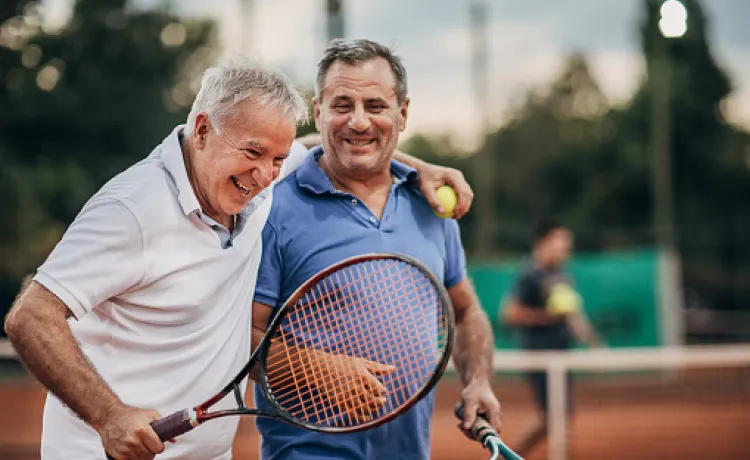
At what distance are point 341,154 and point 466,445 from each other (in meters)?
6.63

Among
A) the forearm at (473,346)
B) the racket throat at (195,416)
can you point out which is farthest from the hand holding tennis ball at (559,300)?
the racket throat at (195,416)

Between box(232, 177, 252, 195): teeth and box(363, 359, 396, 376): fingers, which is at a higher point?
box(232, 177, 252, 195): teeth

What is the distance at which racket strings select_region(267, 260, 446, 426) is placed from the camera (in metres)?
2.70

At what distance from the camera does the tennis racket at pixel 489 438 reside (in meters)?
2.70

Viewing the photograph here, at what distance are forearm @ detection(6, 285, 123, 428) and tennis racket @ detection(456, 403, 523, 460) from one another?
1.01 metres

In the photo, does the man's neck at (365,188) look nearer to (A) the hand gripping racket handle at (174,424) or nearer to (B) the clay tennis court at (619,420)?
(A) the hand gripping racket handle at (174,424)

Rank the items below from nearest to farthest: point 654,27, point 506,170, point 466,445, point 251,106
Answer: point 251,106 → point 466,445 → point 654,27 → point 506,170

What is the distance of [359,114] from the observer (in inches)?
116

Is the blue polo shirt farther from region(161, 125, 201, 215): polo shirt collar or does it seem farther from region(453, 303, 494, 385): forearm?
region(161, 125, 201, 215): polo shirt collar

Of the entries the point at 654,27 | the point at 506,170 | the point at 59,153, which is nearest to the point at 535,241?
the point at 59,153

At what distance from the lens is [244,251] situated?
2.71 metres

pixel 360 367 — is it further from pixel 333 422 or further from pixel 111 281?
pixel 111 281

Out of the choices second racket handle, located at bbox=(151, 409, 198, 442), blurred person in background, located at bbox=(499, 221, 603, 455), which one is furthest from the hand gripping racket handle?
blurred person in background, located at bbox=(499, 221, 603, 455)

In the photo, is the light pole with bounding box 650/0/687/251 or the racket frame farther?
the light pole with bounding box 650/0/687/251
